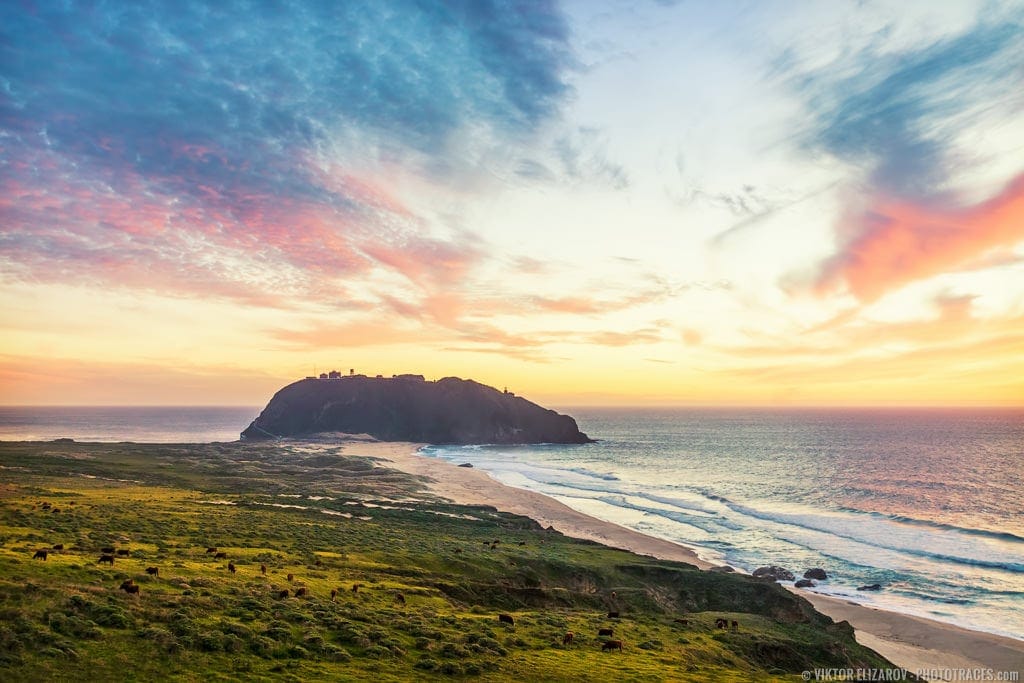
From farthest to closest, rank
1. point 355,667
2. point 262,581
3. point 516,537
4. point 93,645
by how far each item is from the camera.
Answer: point 516,537 → point 262,581 → point 355,667 → point 93,645

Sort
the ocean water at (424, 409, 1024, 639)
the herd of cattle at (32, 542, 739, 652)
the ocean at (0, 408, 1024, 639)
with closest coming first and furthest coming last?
the herd of cattle at (32, 542, 739, 652) → the ocean at (0, 408, 1024, 639) → the ocean water at (424, 409, 1024, 639)

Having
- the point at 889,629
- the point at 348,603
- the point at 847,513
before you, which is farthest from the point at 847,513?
the point at 348,603

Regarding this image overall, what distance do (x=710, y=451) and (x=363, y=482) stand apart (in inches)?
5477

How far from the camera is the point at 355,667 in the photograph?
72.6ft

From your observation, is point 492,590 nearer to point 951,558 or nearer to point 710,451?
point 951,558

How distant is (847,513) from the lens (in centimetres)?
9250

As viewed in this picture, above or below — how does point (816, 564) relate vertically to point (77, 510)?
below

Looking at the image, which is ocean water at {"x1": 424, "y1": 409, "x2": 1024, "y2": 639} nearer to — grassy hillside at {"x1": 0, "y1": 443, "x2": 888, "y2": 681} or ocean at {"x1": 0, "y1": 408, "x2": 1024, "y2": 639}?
ocean at {"x1": 0, "y1": 408, "x2": 1024, "y2": 639}

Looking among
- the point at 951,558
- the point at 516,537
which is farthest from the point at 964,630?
the point at 516,537

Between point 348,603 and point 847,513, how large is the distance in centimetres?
8958

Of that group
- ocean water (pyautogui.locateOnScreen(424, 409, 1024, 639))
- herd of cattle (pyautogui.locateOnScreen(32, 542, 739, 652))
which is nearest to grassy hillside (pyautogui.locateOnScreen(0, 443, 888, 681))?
herd of cattle (pyautogui.locateOnScreen(32, 542, 739, 652))

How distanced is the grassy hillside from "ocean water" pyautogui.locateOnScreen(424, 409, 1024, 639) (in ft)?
69.6

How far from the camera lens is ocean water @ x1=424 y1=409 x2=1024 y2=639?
5647cm

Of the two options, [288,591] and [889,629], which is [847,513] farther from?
[288,591]
